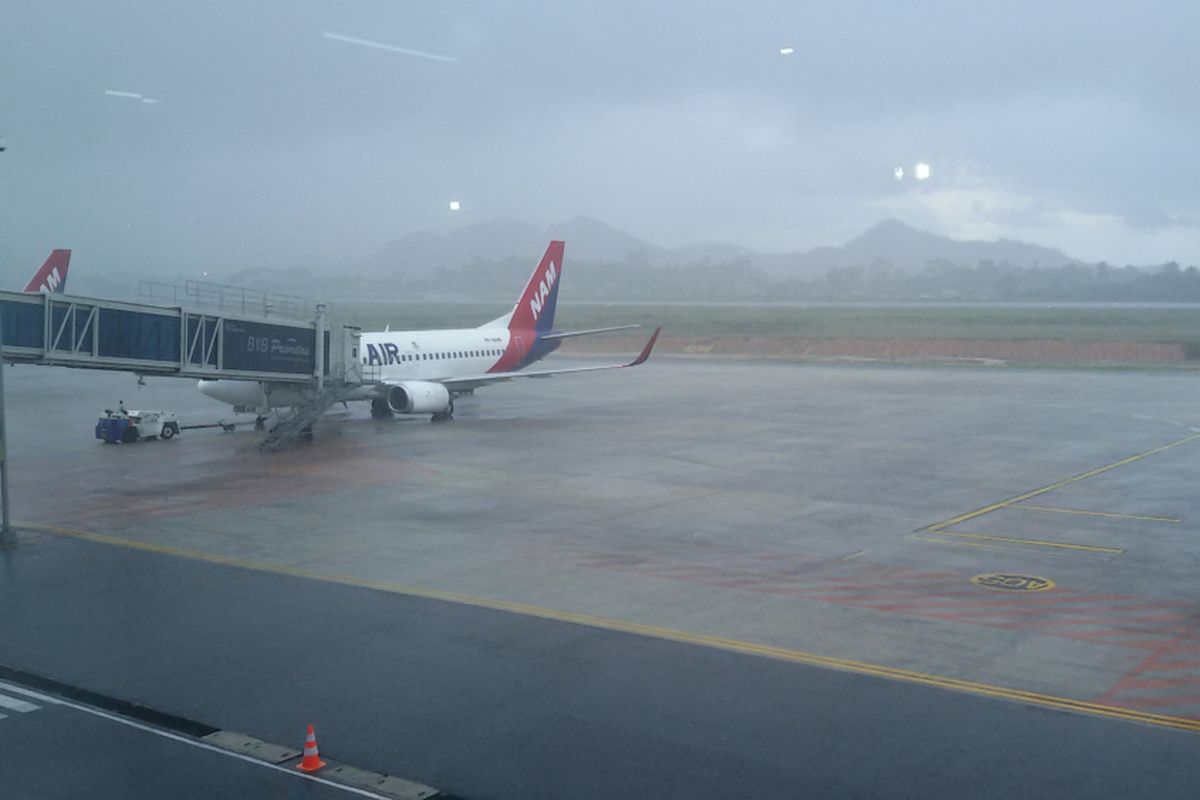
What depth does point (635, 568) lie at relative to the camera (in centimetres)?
2027

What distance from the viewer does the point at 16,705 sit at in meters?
13.3

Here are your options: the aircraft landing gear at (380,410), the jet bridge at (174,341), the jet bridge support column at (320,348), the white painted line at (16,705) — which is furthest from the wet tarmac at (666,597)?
the aircraft landing gear at (380,410)

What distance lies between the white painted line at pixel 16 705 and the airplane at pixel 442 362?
2547 cm

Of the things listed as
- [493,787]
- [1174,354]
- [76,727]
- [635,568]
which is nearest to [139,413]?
[635,568]

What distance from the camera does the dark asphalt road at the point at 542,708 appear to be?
36.6ft

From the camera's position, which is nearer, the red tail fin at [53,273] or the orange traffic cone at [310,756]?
the orange traffic cone at [310,756]

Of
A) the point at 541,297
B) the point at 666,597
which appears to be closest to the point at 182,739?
the point at 666,597

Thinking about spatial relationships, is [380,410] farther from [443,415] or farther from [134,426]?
[134,426]

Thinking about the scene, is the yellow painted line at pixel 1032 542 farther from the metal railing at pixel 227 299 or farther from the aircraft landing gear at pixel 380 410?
the aircraft landing gear at pixel 380 410

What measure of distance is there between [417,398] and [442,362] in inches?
200

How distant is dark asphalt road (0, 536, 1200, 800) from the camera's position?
36.6 ft

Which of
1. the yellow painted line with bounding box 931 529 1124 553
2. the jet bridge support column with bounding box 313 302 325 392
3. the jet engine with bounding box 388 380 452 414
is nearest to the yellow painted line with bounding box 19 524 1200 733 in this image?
the yellow painted line with bounding box 931 529 1124 553

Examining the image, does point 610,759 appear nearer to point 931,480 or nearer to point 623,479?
point 623,479

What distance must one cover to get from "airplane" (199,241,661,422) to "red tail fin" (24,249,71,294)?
26.5m
